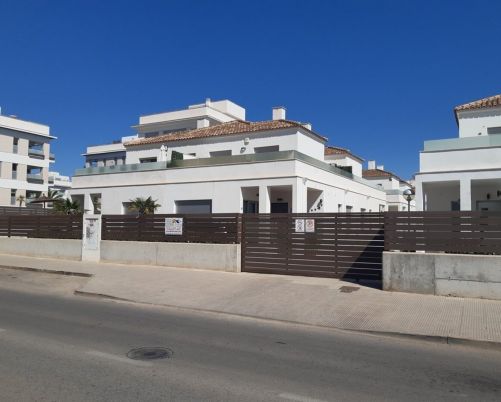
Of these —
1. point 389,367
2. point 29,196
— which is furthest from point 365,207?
point 29,196

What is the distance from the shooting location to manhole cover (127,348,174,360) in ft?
20.7

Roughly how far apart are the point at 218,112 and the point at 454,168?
32723 millimetres

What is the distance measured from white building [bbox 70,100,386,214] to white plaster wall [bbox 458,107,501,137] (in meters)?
7.84

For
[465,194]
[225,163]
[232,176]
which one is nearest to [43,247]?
[232,176]

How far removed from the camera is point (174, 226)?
15961 millimetres

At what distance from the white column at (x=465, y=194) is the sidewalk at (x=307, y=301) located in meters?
8.87

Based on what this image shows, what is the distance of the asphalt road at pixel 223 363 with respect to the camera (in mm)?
5004

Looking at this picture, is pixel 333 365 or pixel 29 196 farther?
pixel 29 196

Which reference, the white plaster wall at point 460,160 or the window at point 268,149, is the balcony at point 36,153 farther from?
the white plaster wall at point 460,160

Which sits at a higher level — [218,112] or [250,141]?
[218,112]

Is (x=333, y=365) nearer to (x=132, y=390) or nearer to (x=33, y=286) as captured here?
(x=132, y=390)

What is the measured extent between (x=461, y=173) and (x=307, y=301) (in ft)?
38.7

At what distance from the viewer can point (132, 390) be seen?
197 inches

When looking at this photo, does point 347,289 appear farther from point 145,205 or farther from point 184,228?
point 145,205
